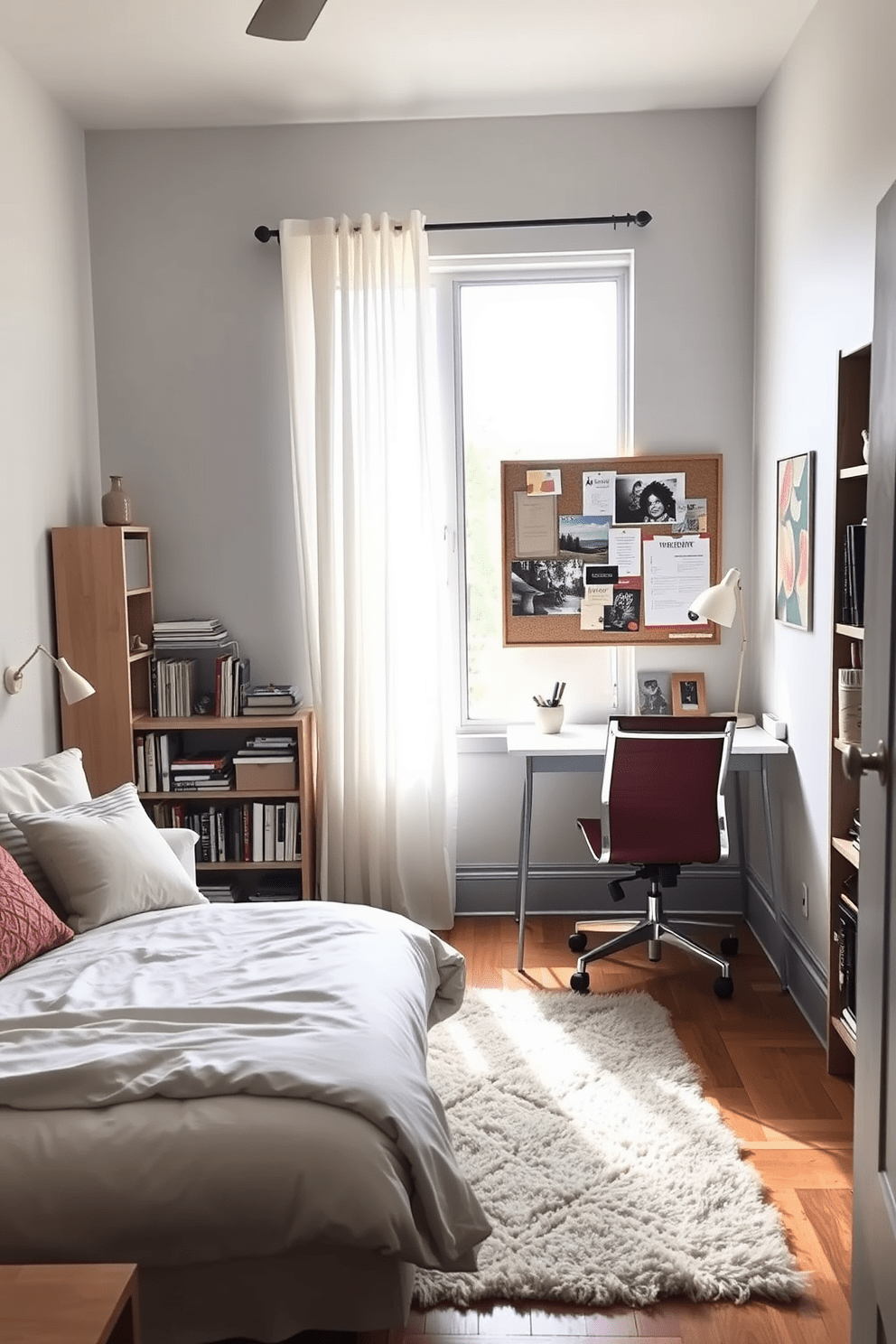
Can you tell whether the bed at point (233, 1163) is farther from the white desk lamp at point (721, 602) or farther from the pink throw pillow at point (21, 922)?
the white desk lamp at point (721, 602)

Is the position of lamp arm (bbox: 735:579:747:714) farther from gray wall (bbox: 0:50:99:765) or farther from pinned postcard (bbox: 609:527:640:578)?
gray wall (bbox: 0:50:99:765)

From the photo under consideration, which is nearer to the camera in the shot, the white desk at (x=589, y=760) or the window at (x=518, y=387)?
the white desk at (x=589, y=760)

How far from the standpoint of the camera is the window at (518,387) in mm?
4422

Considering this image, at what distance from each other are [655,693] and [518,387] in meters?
1.30

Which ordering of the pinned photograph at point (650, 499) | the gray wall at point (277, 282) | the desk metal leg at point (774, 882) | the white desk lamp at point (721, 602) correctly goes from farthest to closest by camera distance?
1. the pinned photograph at point (650, 499)
2. the gray wall at point (277, 282)
3. the white desk lamp at point (721, 602)
4. the desk metal leg at point (774, 882)

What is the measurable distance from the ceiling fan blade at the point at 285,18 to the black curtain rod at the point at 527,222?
75.2 inches

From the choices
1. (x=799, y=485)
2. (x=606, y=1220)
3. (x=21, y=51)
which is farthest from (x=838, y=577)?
(x=21, y=51)

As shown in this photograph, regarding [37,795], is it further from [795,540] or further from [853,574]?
[795,540]

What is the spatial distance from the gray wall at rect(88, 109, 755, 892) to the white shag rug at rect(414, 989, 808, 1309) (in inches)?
56.1

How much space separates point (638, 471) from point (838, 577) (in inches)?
59.1

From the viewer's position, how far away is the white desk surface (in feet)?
12.7

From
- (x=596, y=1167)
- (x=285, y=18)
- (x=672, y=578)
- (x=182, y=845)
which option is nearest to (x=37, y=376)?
(x=182, y=845)

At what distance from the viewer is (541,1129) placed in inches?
112

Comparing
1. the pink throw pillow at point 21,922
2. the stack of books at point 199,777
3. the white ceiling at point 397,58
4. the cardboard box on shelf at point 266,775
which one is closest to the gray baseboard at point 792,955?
the cardboard box on shelf at point 266,775
